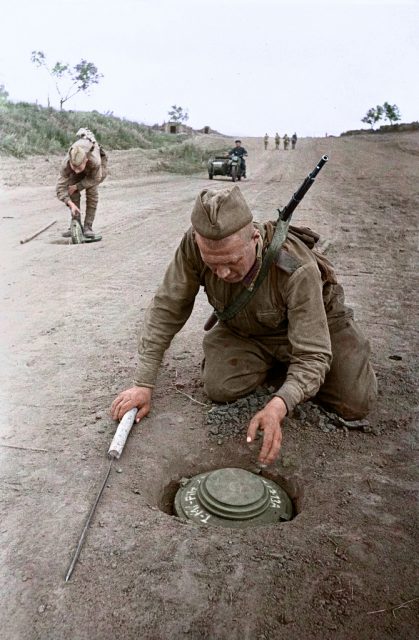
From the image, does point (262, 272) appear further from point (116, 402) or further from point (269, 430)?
point (116, 402)

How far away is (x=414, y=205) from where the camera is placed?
9.68 meters

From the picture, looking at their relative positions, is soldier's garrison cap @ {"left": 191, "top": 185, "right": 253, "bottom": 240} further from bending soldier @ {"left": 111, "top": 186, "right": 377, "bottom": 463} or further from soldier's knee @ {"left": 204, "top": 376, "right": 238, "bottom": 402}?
soldier's knee @ {"left": 204, "top": 376, "right": 238, "bottom": 402}

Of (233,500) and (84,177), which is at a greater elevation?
(84,177)

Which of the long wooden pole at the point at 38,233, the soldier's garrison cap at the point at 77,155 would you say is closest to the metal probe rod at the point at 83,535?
the long wooden pole at the point at 38,233

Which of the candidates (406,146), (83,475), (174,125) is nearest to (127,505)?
(83,475)

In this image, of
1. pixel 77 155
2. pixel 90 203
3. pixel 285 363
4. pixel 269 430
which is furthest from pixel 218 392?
pixel 90 203

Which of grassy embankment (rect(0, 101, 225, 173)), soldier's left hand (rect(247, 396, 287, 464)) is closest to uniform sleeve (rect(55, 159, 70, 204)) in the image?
soldier's left hand (rect(247, 396, 287, 464))

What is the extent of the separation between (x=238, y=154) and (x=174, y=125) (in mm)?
31814

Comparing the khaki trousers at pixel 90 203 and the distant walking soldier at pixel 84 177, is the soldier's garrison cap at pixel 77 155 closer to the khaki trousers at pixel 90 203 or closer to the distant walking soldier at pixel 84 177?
the distant walking soldier at pixel 84 177

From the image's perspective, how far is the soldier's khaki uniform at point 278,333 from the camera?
9.17 feet

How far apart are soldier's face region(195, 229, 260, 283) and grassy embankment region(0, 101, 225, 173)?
1383 cm

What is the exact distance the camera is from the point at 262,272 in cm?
285

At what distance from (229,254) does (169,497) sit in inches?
49.0

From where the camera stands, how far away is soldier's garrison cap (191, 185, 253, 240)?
2568 millimetres
